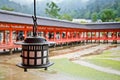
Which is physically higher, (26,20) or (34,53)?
(26,20)

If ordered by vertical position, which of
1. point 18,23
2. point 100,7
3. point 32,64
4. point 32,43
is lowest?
point 32,64

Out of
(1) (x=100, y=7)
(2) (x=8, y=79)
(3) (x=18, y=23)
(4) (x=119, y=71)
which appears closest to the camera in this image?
(2) (x=8, y=79)

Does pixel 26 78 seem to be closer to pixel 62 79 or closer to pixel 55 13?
pixel 62 79

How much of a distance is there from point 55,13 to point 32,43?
6768cm

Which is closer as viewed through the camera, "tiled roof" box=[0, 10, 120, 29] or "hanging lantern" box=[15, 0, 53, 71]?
"hanging lantern" box=[15, 0, 53, 71]

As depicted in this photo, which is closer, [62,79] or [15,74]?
[62,79]

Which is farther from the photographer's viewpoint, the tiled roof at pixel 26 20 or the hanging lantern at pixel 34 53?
the tiled roof at pixel 26 20

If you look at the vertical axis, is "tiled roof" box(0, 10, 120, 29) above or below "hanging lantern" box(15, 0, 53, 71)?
above

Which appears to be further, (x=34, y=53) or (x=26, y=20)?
(x=26, y=20)

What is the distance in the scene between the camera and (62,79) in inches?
384

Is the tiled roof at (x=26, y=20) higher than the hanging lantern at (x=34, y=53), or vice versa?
the tiled roof at (x=26, y=20)

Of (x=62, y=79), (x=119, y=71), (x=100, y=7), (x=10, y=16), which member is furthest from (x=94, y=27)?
(x=100, y=7)

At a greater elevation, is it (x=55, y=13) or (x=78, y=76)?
(x=55, y=13)

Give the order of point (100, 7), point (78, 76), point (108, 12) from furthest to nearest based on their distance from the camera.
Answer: point (100, 7) → point (108, 12) → point (78, 76)
